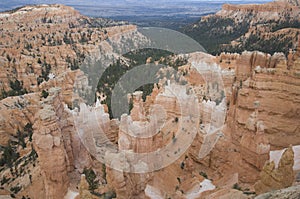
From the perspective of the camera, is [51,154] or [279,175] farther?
[51,154]

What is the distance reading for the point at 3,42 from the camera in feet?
169

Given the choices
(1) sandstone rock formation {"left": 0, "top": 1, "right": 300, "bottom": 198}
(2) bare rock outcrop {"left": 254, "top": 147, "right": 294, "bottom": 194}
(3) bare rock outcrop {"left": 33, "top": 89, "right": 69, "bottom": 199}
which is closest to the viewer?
(2) bare rock outcrop {"left": 254, "top": 147, "right": 294, "bottom": 194}

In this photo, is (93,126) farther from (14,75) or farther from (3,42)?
(3,42)

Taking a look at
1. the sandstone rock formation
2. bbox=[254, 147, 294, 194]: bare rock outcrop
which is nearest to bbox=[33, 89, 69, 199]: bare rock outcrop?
the sandstone rock formation

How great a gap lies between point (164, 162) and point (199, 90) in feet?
49.2

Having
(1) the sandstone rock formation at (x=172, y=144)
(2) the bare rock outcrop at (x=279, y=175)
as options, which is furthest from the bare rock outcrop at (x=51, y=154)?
(2) the bare rock outcrop at (x=279, y=175)

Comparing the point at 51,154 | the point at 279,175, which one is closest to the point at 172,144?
the point at 51,154

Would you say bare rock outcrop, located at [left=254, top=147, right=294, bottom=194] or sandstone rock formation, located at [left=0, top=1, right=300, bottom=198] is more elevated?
bare rock outcrop, located at [left=254, top=147, right=294, bottom=194]

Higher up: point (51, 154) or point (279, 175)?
point (279, 175)

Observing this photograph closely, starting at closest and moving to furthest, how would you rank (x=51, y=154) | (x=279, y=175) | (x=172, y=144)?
(x=279, y=175)
(x=51, y=154)
(x=172, y=144)

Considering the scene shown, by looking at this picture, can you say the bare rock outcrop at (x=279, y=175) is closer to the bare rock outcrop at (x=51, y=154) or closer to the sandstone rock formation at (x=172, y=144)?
the sandstone rock formation at (x=172, y=144)

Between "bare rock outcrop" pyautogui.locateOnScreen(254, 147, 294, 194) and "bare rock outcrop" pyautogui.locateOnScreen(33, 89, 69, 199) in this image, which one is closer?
"bare rock outcrop" pyautogui.locateOnScreen(254, 147, 294, 194)

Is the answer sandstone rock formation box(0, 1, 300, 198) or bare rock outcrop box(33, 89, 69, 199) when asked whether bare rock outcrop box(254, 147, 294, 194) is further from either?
bare rock outcrop box(33, 89, 69, 199)

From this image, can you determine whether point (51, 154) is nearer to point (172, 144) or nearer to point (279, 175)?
point (172, 144)
